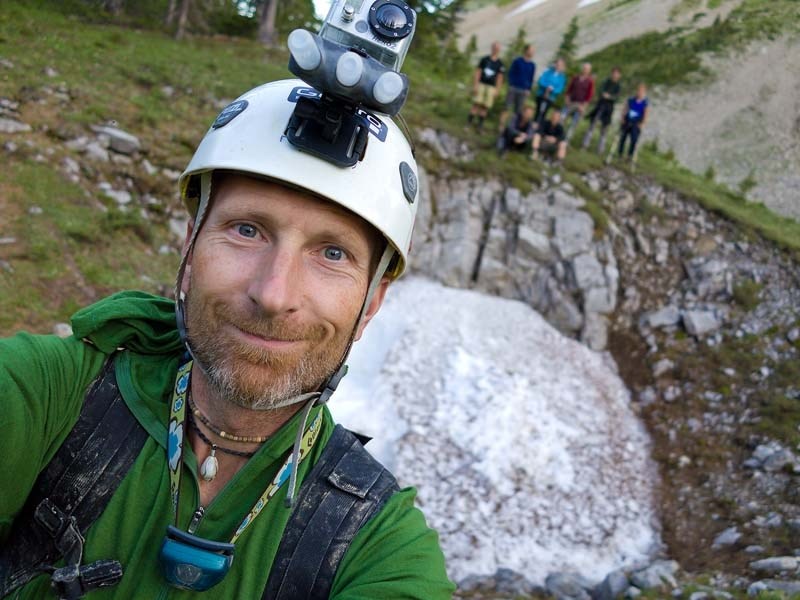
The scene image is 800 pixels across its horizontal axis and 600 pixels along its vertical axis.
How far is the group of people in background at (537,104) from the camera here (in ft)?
54.1

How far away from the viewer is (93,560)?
6.40 feet

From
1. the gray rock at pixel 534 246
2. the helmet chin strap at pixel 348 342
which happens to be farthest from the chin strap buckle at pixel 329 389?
the gray rock at pixel 534 246

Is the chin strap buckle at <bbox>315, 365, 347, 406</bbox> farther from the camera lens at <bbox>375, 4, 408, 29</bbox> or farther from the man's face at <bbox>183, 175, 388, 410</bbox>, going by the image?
the camera lens at <bbox>375, 4, 408, 29</bbox>

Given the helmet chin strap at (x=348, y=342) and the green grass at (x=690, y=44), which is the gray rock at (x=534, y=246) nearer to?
the helmet chin strap at (x=348, y=342)

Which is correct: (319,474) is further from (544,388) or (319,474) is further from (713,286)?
(713,286)

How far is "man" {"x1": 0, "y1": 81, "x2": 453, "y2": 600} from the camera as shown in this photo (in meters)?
1.96

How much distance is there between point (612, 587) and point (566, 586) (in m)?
0.60

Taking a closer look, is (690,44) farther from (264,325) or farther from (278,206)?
(264,325)

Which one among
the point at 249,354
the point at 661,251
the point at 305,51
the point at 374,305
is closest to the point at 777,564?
the point at 374,305

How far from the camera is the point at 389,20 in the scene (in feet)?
7.63

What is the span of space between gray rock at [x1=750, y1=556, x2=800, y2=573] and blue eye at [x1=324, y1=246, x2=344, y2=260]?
8.49 m

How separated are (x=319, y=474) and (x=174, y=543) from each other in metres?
0.54

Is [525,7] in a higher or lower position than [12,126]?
higher

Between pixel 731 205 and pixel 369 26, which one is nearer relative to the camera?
pixel 369 26
